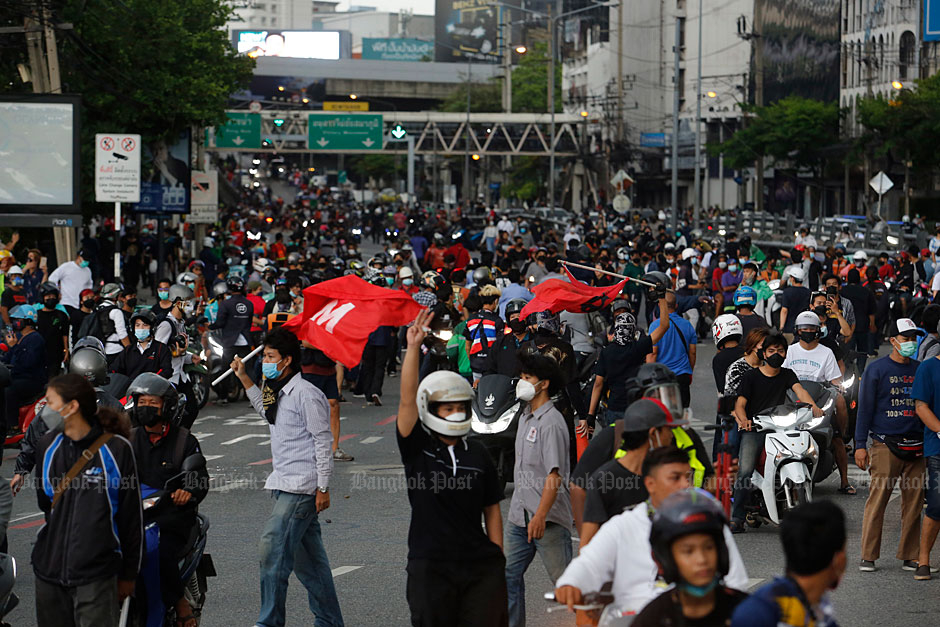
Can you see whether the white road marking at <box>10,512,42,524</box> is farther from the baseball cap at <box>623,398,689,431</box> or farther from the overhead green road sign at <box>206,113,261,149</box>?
the overhead green road sign at <box>206,113,261,149</box>

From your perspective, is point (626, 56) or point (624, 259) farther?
point (626, 56)

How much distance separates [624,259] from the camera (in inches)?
1144

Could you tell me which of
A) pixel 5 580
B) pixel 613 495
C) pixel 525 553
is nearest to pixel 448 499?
pixel 613 495

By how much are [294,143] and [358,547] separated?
241ft

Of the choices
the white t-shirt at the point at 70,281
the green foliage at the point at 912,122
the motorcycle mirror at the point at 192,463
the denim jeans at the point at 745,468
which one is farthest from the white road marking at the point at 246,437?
the green foliage at the point at 912,122

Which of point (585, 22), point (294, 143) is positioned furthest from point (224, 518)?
point (585, 22)

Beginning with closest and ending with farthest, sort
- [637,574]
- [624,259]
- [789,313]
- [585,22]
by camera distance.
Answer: [637,574], [789,313], [624,259], [585,22]

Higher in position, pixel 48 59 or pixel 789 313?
pixel 48 59

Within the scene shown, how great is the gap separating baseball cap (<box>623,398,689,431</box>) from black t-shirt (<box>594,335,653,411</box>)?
15.9ft

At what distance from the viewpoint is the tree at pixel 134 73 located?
29922 millimetres

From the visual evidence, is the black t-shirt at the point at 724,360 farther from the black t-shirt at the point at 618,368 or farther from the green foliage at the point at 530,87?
the green foliage at the point at 530,87

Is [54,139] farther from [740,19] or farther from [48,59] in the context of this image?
[740,19]

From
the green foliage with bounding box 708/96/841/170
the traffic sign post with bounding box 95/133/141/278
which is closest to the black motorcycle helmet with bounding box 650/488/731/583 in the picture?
the traffic sign post with bounding box 95/133/141/278

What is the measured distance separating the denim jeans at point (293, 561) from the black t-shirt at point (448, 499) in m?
1.51
